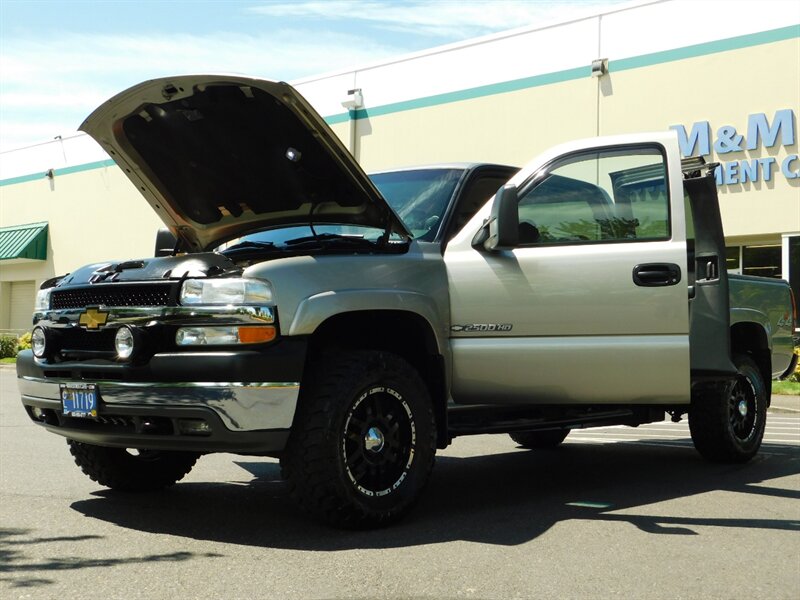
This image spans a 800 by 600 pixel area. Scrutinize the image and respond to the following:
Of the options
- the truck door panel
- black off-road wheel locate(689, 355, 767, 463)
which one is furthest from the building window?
the truck door panel

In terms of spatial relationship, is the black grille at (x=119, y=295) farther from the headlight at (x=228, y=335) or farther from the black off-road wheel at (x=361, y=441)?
the black off-road wheel at (x=361, y=441)

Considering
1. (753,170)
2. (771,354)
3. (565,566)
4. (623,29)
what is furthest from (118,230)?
(565,566)

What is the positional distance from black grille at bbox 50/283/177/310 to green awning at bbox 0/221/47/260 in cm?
3479

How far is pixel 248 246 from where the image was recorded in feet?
21.2

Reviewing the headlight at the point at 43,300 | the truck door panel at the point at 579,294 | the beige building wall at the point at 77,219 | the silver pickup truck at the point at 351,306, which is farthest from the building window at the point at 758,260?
the beige building wall at the point at 77,219

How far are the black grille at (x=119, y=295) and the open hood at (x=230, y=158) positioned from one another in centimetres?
Answer: 107

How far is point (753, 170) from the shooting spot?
20.4 meters

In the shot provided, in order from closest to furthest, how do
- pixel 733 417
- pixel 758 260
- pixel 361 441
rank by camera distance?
1. pixel 361 441
2. pixel 733 417
3. pixel 758 260

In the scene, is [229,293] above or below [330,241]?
below


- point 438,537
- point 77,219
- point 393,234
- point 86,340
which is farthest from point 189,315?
point 77,219

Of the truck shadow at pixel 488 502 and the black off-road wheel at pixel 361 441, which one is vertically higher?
the black off-road wheel at pixel 361 441

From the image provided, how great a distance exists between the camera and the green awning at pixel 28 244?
38750 mm

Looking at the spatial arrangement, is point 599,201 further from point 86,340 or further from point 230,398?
point 86,340

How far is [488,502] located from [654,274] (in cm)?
173
